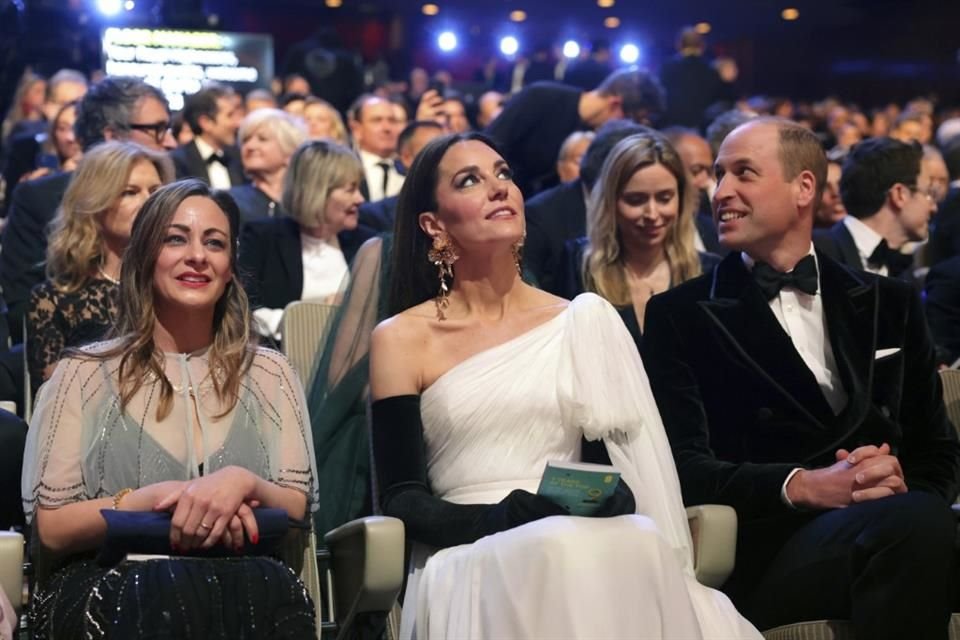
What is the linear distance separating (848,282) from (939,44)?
16914 mm

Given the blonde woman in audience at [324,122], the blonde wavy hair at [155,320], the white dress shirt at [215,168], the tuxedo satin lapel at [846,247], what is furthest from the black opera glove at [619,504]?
the blonde woman in audience at [324,122]

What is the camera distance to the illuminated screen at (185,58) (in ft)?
38.1

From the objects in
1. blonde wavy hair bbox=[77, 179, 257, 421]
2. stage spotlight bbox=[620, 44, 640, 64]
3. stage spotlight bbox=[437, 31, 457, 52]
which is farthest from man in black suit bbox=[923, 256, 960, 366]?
stage spotlight bbox=[437, 31, 457, 52]

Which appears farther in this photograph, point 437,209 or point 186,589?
point 437,209

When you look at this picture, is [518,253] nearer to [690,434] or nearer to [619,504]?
[690,434]

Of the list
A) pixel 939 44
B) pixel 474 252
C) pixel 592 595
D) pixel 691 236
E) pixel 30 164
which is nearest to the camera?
pixel 592 595

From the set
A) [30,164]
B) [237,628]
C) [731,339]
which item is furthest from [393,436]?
[30,164]

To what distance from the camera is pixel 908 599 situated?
358 centimetres

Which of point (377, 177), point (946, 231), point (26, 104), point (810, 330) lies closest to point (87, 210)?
point (810, 330)

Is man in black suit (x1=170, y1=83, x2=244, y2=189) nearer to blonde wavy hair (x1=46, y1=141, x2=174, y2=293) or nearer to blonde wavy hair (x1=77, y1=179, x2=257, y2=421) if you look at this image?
blonde wavy hair (x1=46, y1=141, x2=174, y2=293)

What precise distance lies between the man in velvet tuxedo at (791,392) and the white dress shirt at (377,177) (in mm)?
4762

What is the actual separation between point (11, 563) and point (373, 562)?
796 millimetres

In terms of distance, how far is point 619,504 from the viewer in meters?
3.45

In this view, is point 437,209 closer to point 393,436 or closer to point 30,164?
point 393,436
